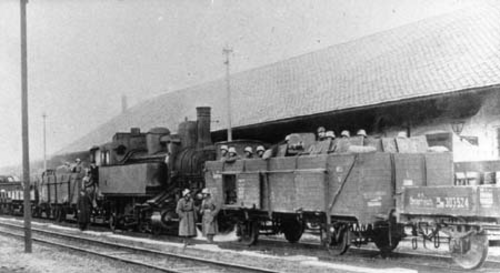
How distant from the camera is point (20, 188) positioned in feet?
109

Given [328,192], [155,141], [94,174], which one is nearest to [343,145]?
[328,192]

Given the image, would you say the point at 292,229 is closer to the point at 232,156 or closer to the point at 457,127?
the point at 232,156

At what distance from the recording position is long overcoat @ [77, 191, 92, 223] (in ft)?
71.0

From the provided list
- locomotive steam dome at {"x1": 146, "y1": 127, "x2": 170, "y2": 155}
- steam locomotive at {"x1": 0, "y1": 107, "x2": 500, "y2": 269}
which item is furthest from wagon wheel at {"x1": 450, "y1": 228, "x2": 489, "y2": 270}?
locomotive steam dome at {"x1": 146, "y1": 127, "x2": 170, "y2": 155}

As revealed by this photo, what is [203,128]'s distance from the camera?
63.6 ft

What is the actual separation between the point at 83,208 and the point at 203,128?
218 inches

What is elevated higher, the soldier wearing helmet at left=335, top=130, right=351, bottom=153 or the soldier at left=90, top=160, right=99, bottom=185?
the soldier wearing helmet at left=335, top=130, right=351, bottom=153

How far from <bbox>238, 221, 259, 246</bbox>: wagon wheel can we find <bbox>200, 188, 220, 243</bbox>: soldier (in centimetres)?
70

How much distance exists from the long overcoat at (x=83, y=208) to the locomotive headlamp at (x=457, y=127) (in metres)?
12.2

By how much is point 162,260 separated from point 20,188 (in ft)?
73.5

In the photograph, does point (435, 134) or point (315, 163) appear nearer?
point (315, 163)

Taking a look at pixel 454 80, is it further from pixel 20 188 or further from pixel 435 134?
pixel 20 188

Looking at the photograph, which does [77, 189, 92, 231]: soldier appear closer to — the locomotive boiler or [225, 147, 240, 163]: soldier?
the locomotive boiler

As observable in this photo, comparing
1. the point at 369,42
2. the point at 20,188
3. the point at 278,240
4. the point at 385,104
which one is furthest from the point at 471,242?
the point at 20,188
